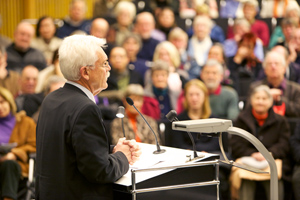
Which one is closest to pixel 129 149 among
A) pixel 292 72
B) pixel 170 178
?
pixel 170 178

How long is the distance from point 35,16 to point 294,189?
19.1 ft

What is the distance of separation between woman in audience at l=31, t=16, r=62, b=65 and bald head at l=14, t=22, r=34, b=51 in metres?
0.49

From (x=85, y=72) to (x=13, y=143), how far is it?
244 centimetres

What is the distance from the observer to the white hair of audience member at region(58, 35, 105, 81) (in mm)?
2014

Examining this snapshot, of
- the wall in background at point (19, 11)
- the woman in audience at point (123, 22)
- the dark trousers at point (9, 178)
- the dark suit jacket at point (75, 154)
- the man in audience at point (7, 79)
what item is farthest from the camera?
the wall in background at point (19, 11)

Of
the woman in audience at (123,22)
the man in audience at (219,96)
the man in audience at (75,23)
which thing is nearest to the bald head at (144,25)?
the woman in audience at (123,22)

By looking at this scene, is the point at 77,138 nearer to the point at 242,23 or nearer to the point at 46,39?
the point at 46,39

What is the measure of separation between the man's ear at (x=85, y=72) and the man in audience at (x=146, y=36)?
446cm

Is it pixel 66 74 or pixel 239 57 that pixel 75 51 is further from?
pixel 239 57

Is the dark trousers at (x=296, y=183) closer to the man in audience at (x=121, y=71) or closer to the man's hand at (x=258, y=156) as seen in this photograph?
the man's hand at (x=258, y=156)

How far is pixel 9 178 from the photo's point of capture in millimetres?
4035

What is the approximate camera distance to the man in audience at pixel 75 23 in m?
6.98

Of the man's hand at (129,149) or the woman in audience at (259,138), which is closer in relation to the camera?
the man's hand at (129,149)

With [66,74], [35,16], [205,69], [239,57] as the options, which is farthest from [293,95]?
[35,16]
